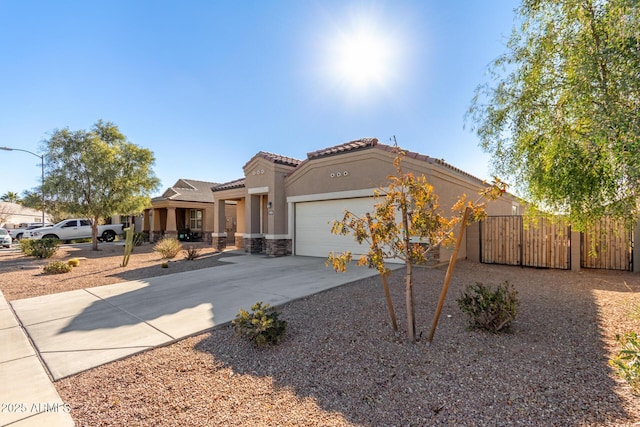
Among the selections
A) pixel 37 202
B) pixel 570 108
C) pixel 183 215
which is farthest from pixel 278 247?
pixel 183 215

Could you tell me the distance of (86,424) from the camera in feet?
8.58

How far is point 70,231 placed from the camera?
21797 mm

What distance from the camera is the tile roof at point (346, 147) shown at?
11.1 m

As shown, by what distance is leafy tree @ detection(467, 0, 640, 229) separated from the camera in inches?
140

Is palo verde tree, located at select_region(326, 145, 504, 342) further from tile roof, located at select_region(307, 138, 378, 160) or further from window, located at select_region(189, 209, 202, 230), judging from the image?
window, located at select_region(189, 209, 202, 230)

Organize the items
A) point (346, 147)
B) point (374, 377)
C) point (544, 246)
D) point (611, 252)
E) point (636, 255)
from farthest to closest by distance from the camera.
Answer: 1. point (346, 147)
2. point (544, 246)
3. point (611, 252)
4. point (636, 255)
5. point (374, 377)

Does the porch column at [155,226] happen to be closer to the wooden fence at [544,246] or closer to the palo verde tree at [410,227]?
the wooden fence at [544,246]

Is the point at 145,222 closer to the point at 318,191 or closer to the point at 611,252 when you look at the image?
the point at 318,191

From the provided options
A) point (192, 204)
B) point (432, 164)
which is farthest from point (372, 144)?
point (192, 204)

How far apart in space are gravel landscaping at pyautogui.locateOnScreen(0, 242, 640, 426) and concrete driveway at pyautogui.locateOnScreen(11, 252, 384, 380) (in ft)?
1.60

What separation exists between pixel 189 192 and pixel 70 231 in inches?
349

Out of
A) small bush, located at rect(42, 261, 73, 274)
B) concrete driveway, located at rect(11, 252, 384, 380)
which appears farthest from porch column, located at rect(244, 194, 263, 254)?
small bush, located at rect(42, 261, 73, 274)

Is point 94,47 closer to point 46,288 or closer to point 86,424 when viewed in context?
point 46,288

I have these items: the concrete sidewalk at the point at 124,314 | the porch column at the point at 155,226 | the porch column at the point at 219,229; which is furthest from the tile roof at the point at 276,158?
the porch column at the point at 155,226
